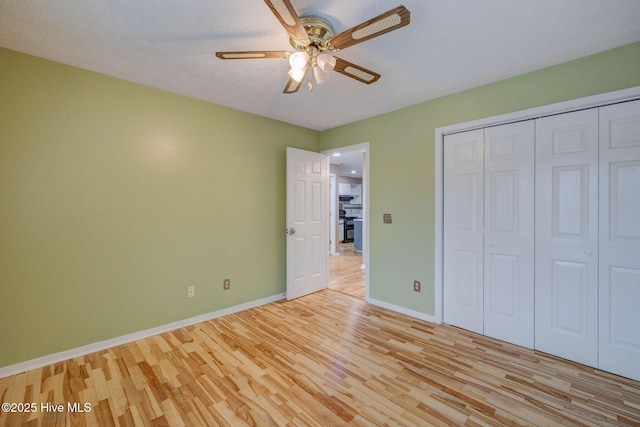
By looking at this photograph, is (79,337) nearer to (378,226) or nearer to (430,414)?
(430,414)

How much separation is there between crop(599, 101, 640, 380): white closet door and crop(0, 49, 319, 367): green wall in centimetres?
336

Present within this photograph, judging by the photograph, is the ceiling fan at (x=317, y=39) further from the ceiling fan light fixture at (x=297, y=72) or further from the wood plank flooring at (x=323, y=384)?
the wood plank flooring at (x=323, y=384)

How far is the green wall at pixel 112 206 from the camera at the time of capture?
6.90ft

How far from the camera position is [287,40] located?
192cm

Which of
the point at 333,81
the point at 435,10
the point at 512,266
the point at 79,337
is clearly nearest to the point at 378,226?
the point at 512,266

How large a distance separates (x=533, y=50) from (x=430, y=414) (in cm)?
268

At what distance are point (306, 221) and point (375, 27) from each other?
8.97 ft

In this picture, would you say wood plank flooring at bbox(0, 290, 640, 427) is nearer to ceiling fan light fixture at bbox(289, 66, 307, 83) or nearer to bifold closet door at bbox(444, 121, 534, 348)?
bifold closet door at bbox(444, 121, 534, 348)

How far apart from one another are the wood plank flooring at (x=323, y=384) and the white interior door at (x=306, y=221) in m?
1.10

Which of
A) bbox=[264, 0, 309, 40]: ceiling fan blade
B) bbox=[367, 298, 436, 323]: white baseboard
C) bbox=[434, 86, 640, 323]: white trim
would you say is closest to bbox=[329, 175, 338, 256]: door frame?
bbox=[367, 298, 436, 323]: white baseboard

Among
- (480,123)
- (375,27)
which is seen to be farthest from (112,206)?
(480,123)

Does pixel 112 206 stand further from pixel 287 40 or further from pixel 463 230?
pixel 463 230

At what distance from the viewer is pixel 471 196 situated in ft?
9.09

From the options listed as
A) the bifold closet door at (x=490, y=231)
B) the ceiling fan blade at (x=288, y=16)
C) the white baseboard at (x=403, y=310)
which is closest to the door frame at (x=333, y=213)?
the white baseboard at (x=403, y=310)
